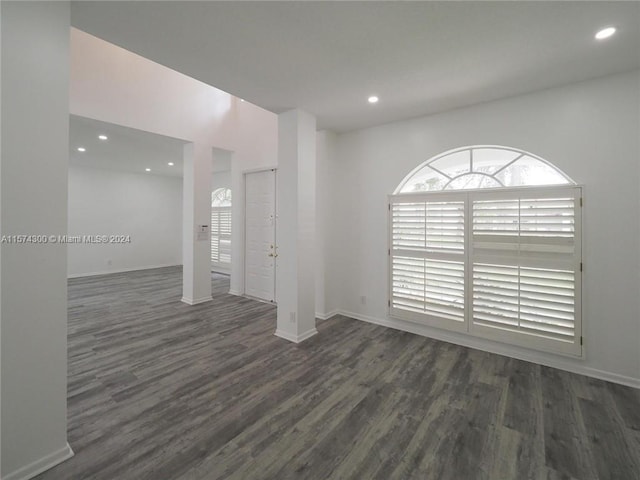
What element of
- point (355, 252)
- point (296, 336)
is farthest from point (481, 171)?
point (296, 336)

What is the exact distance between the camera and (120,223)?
25.3 feet

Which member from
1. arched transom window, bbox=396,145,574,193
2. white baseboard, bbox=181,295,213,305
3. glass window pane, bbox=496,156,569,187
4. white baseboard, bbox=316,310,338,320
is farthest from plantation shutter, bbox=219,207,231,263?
glass window pane, bbox=496,156,569,187

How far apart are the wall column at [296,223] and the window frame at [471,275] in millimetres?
1104

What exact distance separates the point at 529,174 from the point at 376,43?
2.11 meters

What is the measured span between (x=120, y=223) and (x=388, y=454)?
852 centimetres

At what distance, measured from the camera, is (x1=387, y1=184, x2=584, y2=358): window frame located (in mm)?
2658

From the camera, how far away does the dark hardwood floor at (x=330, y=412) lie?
1651mm

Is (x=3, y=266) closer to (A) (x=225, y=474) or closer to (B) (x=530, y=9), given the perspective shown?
(A) (x=225, y=474)

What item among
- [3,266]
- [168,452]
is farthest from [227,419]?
[3,266]

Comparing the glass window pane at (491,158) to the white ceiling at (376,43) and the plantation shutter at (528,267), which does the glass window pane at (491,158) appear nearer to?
the plantation shutter at (528,267)

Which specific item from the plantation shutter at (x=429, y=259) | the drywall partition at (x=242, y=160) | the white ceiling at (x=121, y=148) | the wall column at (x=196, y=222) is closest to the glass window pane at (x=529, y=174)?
the plantation shutter at (x=429, y=259)

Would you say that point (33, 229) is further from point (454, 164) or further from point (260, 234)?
point (454, 164)

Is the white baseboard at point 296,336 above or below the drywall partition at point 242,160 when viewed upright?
below

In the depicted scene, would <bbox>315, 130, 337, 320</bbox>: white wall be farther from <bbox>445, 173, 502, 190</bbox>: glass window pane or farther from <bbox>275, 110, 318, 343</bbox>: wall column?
<bbox>445, 173, 502, 190</bbox>: glass window pane
